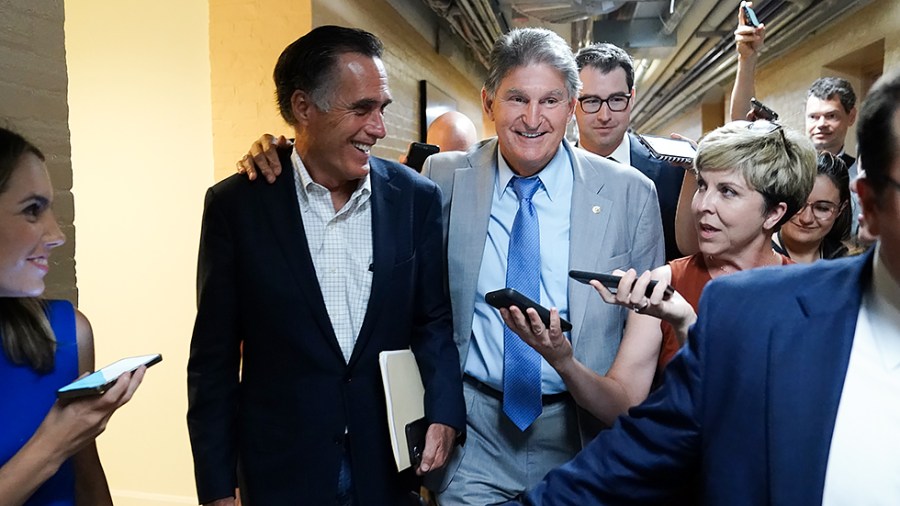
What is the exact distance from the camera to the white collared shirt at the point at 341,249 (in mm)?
1638

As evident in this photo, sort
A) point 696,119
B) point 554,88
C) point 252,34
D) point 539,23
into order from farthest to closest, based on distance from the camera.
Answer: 1. point 696,119
2. point 539,23
3. point 252,34
4. point 554,88

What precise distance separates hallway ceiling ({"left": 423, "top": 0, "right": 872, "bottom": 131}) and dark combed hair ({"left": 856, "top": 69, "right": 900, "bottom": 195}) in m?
4.32

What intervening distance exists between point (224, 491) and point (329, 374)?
0.38m

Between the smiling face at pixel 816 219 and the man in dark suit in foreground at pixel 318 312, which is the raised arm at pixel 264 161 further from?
the smiling face at pixel 816 219

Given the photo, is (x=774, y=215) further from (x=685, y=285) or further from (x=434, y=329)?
(x=434, y=329)

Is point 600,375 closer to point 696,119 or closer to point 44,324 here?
point 44,324

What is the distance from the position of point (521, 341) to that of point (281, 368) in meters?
0.62

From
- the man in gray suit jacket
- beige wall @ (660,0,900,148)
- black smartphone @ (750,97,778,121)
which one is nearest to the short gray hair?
the man in gray suit jacket

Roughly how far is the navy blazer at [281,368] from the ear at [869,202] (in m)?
1.09

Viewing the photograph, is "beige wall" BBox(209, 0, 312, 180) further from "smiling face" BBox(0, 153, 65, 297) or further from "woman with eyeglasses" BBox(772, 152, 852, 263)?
"woman with eyeglasses" BBox(772, 152, 852, 263)

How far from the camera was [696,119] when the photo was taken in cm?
1139

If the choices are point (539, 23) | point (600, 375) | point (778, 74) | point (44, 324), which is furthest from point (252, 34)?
point (778, 74)

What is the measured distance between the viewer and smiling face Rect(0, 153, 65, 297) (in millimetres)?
1164

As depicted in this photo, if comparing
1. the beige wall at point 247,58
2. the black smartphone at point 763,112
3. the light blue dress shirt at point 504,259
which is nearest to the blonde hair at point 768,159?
the light blue dress shirt at point 504,259
